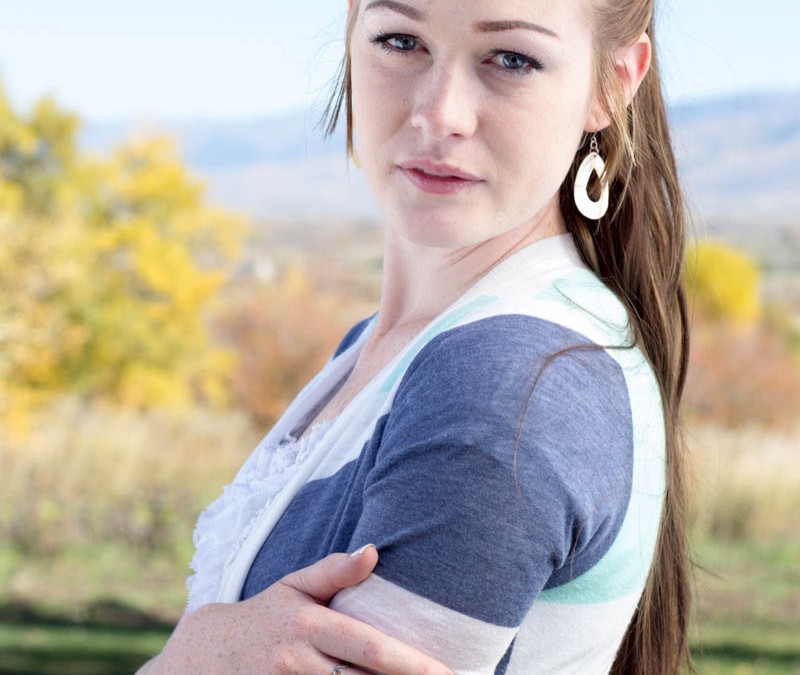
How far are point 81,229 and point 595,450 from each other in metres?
7.94

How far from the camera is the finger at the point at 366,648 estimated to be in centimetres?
85

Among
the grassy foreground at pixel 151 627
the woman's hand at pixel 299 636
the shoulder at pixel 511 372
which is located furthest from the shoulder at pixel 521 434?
the grassy foreground at pixel 151 627

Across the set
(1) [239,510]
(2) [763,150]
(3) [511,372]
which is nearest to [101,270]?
(1) [239,510]

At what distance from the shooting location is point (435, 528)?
83cm

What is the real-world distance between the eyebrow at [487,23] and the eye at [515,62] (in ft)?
0.09

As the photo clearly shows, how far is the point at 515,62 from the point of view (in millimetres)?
968

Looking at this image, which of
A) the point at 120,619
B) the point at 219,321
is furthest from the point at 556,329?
the point at 219,321

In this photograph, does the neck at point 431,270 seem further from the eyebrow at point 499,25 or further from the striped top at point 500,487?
the eyebrow at point 499,25

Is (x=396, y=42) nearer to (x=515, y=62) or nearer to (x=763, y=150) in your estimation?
(x=515, y=62)

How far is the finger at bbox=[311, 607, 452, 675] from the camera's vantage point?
853 millimetres

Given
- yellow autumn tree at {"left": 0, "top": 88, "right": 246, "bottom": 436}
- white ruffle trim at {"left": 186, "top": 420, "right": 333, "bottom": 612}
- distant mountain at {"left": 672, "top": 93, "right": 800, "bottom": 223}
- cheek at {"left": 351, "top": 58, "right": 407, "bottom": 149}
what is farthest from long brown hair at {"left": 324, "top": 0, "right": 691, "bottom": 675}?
distant mountain at {"left": 672, "top": 93, "right": 800, "bottom": 223}

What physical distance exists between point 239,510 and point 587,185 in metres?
0.54

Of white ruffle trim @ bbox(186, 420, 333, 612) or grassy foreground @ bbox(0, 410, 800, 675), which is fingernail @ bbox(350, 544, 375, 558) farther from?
grassy foreground @ bbox(0, 410, 800, 675)

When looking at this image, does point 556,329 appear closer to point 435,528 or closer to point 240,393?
point 435,528
